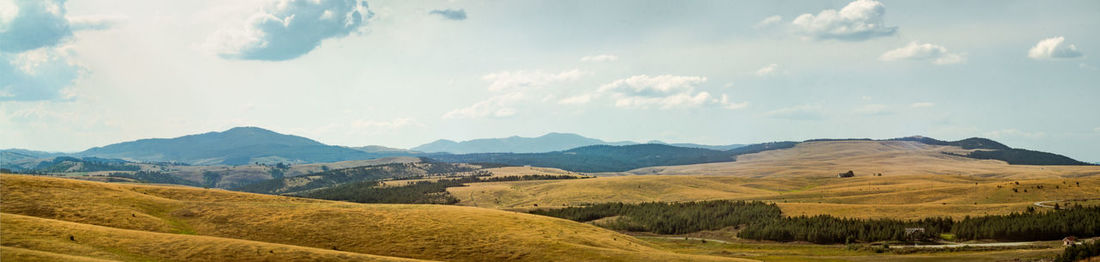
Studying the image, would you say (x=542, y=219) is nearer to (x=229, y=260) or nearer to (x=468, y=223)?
(x=468, y=223)

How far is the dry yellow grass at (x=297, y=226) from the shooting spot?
215 ft

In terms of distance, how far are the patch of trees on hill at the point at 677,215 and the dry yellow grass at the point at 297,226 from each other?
60605 mm

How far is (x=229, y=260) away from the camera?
53469 millimetres

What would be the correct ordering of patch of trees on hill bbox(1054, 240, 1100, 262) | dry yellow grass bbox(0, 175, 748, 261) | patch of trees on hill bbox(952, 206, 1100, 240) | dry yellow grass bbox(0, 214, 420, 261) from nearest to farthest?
dry yellow grass bbox(0, 214, 420, 261)
patch of trees on hill bbox(1054, 240, 1100, 262)
dry yellow grass bbox(0, 175, 748, 261)
patch of trees on hill bbox(952, 206, 1100, 240)

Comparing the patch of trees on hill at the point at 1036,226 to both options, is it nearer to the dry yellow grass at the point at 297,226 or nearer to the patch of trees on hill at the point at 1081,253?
the patch of trees on hill at the point at 1081,253

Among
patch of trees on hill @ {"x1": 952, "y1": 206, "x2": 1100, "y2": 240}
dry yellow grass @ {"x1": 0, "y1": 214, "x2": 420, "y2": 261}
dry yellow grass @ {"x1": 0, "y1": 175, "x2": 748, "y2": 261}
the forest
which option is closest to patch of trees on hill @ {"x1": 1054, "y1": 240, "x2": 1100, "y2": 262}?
dry yellow grass @ {"x1": 0, "y1": 175, "x2": 748, "y2": 261}

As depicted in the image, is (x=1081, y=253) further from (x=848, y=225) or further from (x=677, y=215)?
(x=677, y=215)

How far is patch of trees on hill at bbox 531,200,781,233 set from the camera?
140875mm

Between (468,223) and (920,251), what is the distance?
64.2m

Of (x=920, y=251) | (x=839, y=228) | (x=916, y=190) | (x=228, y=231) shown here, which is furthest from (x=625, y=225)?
(x=228, y=231)

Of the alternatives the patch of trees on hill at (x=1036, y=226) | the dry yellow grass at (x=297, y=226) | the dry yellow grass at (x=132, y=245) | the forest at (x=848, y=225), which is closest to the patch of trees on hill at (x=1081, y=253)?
Result: the dry yellow grass at (x=297, y=226)

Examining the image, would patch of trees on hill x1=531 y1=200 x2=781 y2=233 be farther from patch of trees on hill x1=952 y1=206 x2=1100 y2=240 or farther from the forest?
patch of trees on hill x1=952 y1=206 x2=1100 y2=240

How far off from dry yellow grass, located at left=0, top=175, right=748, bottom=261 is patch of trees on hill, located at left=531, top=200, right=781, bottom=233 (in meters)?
60.6

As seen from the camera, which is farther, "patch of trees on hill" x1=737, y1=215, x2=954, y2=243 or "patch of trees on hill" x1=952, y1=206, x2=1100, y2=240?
"patch of trees on hill" x1=737, y1=215, x2=954, y2=243
